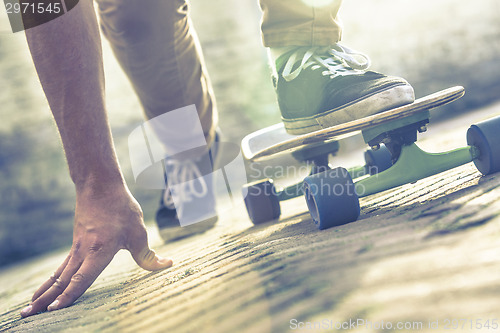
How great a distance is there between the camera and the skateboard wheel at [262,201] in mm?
1884

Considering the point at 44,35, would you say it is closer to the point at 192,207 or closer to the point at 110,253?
the point at 110,253

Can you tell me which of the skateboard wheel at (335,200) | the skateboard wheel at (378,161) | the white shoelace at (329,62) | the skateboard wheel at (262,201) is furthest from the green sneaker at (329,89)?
the skateboard wheel at (378,161)

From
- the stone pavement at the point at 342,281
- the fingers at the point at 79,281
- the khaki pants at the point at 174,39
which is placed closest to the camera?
the stone pavement at the point at 342,281

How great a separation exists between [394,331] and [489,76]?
3854 mm

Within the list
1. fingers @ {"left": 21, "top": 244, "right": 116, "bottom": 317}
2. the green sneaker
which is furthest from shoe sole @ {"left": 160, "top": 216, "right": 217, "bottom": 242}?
fingers @ {"left": 21, "top": 244, "right": 116, "bottom": 317}

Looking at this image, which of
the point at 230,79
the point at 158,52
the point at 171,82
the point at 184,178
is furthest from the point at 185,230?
the point at 230,79

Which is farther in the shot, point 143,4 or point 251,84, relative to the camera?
point 251,84

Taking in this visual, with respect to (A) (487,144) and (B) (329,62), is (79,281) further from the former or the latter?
(A) (487,144)

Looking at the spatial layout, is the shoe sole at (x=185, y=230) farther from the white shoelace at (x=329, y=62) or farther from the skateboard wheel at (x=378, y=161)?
the white shoelace at (x=329, y=62)

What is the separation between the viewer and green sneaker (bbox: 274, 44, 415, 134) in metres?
1.32

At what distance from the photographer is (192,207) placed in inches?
92.7

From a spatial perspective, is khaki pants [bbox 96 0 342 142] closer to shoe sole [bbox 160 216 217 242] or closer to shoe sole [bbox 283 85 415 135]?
shoe sole [bbox 283 85 415 135]

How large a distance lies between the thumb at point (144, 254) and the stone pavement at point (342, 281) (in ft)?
0.10

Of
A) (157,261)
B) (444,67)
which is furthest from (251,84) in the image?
(157,261)
